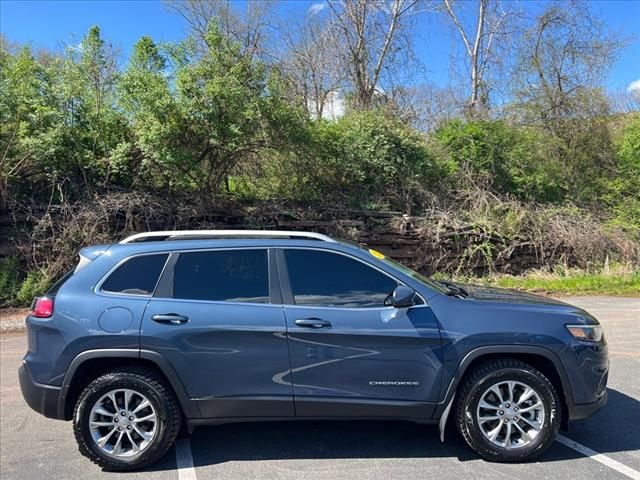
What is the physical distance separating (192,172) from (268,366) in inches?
331

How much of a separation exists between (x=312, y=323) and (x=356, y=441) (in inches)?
46.3

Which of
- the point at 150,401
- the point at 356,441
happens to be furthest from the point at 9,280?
the point at 356,441

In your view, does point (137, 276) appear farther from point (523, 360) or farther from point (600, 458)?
point (600, 458)

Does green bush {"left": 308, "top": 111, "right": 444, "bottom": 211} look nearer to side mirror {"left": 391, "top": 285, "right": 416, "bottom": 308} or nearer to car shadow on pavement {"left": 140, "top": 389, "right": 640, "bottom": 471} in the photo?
car shadow on pavement {"left": 140, "top": 389, "right": 640, "bottom": 471}

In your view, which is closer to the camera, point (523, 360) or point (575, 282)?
point (523, 360)

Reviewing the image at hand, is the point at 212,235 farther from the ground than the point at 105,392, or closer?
farther from the ground

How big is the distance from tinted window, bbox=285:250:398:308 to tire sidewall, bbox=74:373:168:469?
50.6 inches

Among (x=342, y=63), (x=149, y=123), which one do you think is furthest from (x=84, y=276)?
(x=342, y=63)

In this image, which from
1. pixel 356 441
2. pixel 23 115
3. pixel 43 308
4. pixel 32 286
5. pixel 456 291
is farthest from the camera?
pixel 23 115

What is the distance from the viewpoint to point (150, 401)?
12.3ft

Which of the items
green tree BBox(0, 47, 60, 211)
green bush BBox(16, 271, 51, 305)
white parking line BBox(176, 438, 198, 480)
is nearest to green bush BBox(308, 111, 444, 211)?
green tree BBox(0, 47, 60, 211)

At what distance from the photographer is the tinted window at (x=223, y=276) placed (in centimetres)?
387

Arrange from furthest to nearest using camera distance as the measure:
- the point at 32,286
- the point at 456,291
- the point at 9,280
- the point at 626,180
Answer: the point at 626,180 → the point at 9,280 → the point at 32,286 → the point at 456,291

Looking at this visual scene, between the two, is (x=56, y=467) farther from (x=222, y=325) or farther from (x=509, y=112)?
(x=509, y=112)
